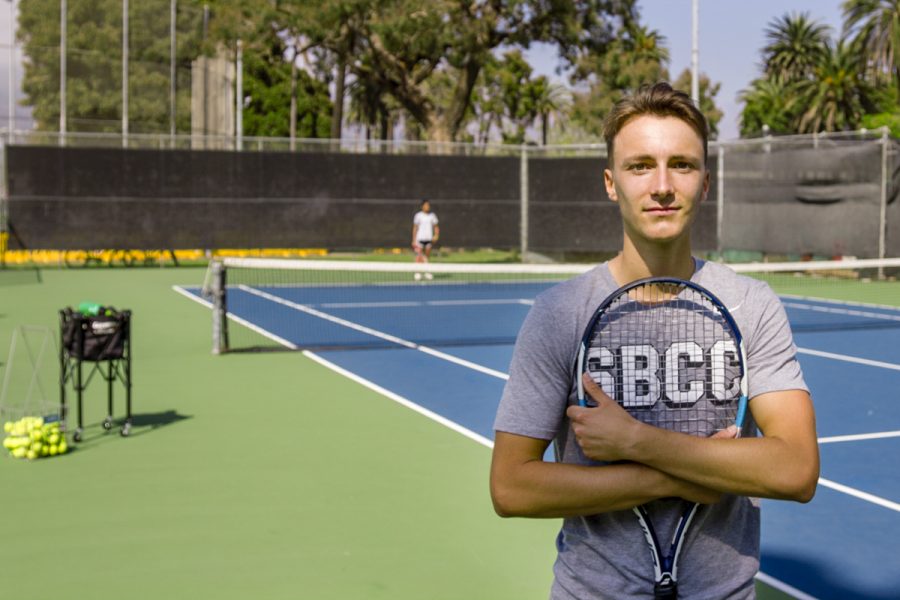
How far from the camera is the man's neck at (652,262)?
211 cm

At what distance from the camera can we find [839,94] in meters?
52.9

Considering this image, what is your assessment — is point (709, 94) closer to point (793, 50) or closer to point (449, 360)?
point (793, 50)

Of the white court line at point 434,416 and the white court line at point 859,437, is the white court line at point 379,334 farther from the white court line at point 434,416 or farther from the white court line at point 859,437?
the white court line at point 859,437

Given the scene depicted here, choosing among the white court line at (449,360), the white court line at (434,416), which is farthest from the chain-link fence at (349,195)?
the white court line at (434,416)

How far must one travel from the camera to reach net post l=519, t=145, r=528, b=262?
26.5 m

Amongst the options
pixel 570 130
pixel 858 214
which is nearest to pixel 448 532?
pixel 858 214

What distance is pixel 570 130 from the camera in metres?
73.8

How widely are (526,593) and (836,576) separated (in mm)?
1384

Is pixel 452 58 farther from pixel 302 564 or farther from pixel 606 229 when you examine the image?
pixel 302 564

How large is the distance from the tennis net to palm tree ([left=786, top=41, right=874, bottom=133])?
32.6 meters

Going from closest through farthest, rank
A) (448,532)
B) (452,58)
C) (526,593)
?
(526,593) < (448,532) < (452,58)

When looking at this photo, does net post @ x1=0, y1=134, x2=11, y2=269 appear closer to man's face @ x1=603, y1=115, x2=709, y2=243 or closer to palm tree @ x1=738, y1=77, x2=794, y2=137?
man's face @ x1=603, y1=115, x2=709, y2=243

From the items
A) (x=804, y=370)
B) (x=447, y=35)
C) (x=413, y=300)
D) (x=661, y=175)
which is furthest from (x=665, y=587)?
(x=447, y=35)

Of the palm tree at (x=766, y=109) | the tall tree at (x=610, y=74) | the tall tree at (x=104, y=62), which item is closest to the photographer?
the tall tree at (x=104, y=62)
